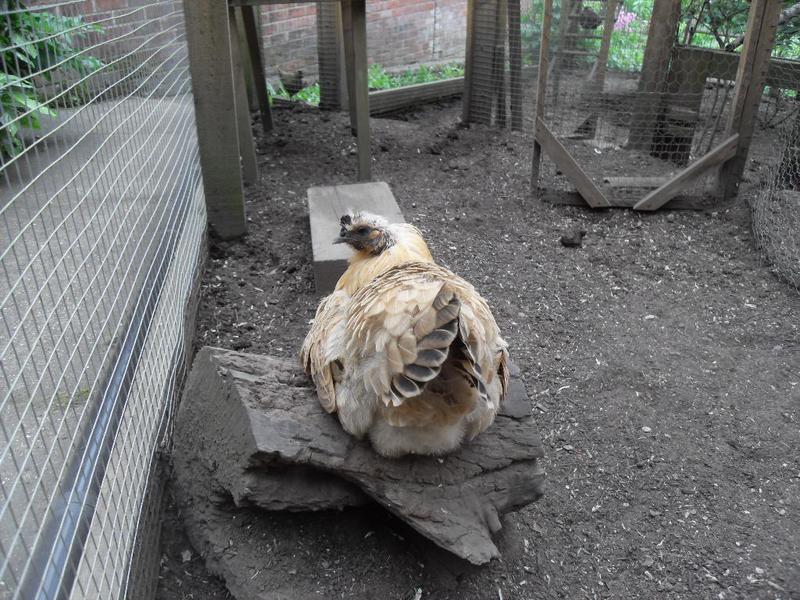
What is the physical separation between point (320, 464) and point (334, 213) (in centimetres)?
309

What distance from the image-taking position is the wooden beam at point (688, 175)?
5.86m

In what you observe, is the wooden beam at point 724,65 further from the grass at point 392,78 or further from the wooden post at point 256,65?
the grass at point 392,78

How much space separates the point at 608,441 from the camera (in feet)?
11.2

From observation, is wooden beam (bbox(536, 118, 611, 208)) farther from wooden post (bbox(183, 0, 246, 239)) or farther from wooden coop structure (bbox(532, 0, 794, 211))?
wooden post (bbox(183, 0, 246, 239))

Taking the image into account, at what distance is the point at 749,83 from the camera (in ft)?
18.6

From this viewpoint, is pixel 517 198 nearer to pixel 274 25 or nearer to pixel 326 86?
pixel 326 86

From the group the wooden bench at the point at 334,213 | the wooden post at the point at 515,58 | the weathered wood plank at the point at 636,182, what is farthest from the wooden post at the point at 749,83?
the wooden bench at the point at 334,213

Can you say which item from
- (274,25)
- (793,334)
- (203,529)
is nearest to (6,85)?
(203,529)

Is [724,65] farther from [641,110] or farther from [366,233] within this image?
[366,233]

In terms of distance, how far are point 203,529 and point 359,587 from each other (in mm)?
664

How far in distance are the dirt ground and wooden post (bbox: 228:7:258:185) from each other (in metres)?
0.22

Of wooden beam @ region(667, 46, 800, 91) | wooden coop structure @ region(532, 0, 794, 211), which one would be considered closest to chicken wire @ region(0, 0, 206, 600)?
wooden coop structure @ region(532, 0, 794, 211)

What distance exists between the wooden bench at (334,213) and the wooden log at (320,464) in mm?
1744

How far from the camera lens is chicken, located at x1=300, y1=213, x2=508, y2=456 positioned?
205 cm
